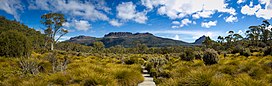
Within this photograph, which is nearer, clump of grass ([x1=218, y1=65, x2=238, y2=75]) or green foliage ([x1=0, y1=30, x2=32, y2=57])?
clump of grass ([x1=218, y1=65, x2=238, y2=75])

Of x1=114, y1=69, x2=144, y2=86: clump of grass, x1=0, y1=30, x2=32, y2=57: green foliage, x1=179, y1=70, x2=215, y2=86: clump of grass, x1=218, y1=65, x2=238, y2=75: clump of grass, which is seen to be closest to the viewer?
x1=179, y1=70, x2=215, y2=86: clump of grass

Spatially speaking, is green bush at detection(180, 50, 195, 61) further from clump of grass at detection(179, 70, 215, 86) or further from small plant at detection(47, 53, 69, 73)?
clump of grass at detection(179, 70, 215, 86)

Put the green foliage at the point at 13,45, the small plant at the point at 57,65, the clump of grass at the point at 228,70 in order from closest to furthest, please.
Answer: the clump of grass at the point at 228,70
the small plant at the point at 57,65
the green foliage at the point at 13,45

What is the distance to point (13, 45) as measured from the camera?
22.3m

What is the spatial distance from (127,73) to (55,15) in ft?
142

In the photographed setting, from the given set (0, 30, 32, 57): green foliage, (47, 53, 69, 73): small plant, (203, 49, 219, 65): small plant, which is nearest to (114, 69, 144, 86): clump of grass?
(47, 53, 69, 73): small plant

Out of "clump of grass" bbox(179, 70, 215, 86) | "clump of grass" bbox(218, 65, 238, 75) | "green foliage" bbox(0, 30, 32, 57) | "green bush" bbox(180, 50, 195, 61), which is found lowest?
"green bush" bbox(180, 50, 195, 61)

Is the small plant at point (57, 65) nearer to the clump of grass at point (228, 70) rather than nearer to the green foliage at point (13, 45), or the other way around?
the green foliage at point (13, 45)

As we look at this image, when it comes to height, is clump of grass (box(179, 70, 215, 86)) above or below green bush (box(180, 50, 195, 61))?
above

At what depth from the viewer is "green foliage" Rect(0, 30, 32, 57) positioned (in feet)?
71.1

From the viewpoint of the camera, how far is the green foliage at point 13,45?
21656 mm

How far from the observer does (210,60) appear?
2041cm

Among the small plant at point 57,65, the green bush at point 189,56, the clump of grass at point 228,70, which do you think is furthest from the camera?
the green bush at point 189,56

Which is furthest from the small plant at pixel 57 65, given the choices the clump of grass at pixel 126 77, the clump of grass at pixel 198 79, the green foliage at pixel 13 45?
the clump of grass at pixel 198 79
